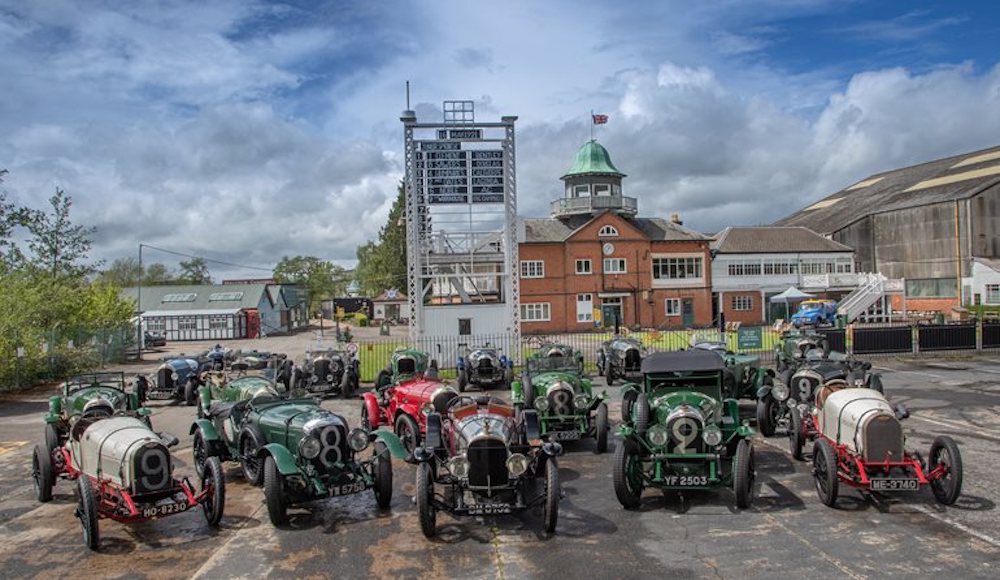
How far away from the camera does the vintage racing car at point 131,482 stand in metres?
8.46

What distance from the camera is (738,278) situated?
2067 inches

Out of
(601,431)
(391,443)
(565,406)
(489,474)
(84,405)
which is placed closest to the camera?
(489,474)

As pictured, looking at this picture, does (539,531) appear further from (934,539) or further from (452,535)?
(934,539)

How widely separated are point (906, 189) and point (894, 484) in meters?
57.2

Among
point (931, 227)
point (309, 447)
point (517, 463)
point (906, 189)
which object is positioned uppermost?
point (906, 189)

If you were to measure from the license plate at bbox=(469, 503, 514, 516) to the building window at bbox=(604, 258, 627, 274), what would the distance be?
41.9 meters

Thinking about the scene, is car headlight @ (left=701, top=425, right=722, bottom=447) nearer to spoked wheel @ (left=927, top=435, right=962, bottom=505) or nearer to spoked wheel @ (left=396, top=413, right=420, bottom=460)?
spoked wheel @ (left=927, top=435, right=962, bottom=505)

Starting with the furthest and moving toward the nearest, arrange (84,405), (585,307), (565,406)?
(585,307) → (565,406) → (84,405)

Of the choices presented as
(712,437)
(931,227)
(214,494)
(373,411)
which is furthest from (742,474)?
(931,227)

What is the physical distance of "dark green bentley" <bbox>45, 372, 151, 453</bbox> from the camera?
38.5 ft

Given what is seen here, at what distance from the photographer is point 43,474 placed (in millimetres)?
10539

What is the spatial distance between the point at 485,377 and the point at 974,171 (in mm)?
48676

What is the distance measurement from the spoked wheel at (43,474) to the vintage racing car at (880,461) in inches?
411

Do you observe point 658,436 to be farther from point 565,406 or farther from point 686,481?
point 565,406
